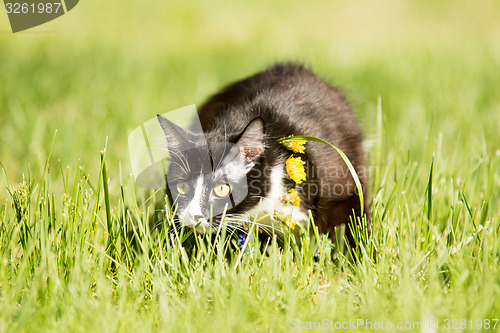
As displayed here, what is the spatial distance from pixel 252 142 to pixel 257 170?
0.42 feet

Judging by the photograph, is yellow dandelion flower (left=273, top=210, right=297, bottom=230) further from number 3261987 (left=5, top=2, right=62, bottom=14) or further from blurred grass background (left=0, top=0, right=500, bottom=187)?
number 3261987 (left=5, top=2, right=62, bottom=14)

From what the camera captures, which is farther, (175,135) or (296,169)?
(175,135)

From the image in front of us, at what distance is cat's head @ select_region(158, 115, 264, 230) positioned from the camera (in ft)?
6.07

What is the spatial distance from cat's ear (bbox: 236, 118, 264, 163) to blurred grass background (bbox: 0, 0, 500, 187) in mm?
705

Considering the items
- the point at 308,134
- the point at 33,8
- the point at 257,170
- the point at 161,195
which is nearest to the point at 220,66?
the point at 33,8

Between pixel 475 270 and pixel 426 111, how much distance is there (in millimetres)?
2280

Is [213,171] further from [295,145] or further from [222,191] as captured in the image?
[295,145]

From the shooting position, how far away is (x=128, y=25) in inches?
287

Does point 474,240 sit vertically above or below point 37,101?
below

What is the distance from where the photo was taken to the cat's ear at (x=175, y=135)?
1.88 metres

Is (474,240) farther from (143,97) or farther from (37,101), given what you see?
(37,101)

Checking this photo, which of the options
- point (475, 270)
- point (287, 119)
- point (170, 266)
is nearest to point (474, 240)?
point (475, 270)

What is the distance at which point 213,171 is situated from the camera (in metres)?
1.88

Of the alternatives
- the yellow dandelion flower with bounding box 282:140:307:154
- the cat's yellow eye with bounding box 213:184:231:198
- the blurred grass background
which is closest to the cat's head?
the cat's yellow eye with bounding box 213:184:231:198
